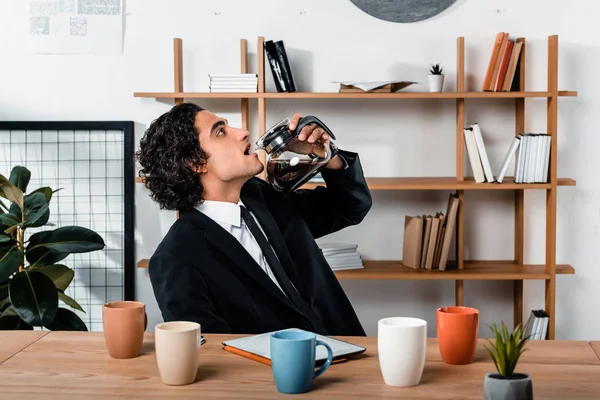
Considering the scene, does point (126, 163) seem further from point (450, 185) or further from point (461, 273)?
point (461, 273)

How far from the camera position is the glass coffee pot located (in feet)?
6.05

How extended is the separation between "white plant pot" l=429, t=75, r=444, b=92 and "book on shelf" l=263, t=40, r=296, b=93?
584mm

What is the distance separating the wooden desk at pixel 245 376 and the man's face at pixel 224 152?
705mm

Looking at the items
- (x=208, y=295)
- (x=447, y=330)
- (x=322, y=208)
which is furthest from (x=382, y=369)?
(x=322, y=208)

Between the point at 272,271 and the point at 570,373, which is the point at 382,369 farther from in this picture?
the point at 272,271

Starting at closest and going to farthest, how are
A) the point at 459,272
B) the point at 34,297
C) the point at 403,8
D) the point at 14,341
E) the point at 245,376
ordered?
1. the point at 245,376
2. the point at 14,341
3. the point at 34,297
4. the point at 459,272
5. the point at 403,8

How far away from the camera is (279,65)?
3.32m

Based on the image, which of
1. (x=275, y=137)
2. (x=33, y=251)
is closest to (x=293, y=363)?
(x=275, y=137)

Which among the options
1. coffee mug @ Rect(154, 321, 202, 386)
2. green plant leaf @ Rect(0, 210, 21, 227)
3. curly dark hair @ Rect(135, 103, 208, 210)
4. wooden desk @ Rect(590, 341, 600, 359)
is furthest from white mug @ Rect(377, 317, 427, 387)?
green plant leaf @ Rect(0, 210, 21, 227)

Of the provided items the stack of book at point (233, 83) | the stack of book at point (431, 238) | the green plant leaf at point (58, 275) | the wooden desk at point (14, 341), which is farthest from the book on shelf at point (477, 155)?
the wooden desk at point (14, 341)

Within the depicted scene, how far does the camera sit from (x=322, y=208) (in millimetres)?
2381

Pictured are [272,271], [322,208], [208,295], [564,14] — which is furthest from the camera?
[564,14]

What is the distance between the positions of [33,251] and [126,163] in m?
0.72

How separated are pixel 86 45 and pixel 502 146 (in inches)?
76.5
